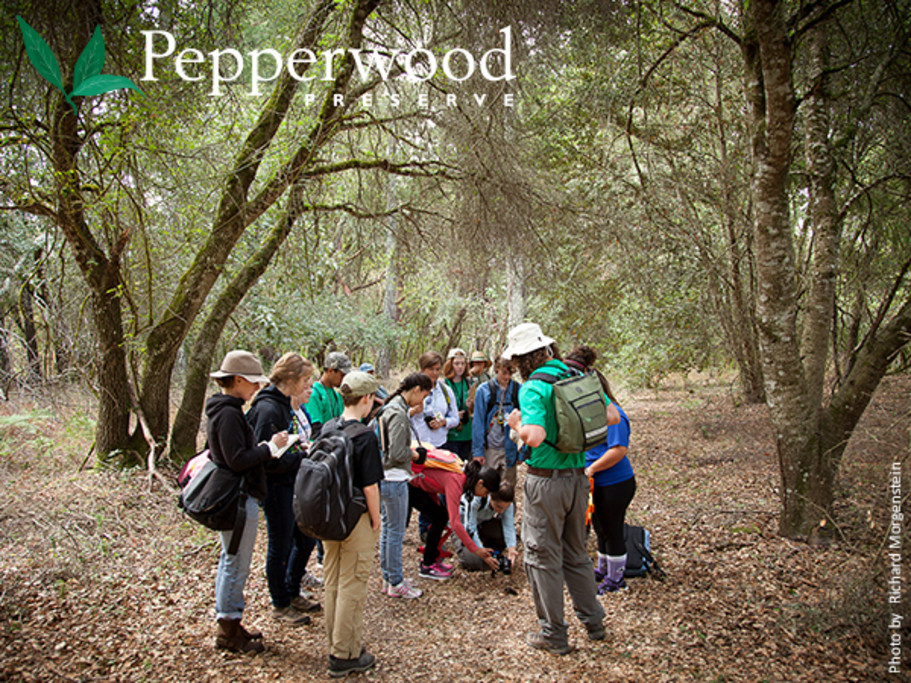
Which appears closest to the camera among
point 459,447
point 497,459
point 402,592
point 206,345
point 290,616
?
point 290,616

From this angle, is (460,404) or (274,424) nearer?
(274,424)

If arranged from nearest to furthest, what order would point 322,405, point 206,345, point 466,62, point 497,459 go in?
point 497,459 → point 322,405 → point 466,62 → point 206,345

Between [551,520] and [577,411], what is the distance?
0.68 m

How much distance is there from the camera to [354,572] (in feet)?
10.9

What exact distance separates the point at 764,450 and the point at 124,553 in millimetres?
7937

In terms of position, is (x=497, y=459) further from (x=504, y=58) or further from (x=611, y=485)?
(x=504, y=58)

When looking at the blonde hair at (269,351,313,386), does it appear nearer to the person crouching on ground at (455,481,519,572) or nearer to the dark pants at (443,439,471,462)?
the person crouching on ground at (455,481,519,572)

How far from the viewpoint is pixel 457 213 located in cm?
786

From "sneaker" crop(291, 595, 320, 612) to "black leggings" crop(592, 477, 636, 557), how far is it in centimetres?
221

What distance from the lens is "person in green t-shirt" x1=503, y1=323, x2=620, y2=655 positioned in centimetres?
343

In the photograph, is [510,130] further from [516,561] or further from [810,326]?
[516,561]

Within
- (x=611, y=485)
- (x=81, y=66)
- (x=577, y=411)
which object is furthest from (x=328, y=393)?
(x=81, y=66)

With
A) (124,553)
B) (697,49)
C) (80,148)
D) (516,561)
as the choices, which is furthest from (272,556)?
(697,49)

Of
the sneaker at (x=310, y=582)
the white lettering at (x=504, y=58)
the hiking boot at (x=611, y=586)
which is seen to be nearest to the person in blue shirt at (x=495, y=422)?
the hiking boot at (x=611, y=586)
